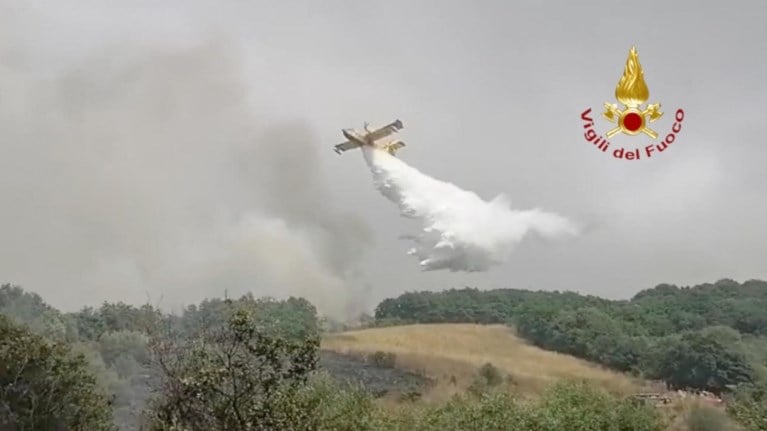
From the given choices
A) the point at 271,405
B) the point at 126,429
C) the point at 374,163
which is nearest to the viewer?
the point at 271,405

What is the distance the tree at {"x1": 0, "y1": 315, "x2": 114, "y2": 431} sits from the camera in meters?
45.4

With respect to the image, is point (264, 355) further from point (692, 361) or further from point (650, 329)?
point (650, 329)

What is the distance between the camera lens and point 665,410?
6034 centimetres

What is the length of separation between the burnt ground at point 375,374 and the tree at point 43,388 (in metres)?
22.2

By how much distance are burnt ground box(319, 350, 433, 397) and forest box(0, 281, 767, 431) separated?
3.54m

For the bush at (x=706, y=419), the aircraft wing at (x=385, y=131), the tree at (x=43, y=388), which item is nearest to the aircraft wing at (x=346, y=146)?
the aircraft wing at (x=385, y=131)

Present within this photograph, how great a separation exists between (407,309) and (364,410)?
2454 inches

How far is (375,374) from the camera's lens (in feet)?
245

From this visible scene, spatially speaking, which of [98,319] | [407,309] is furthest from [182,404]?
[98,319]

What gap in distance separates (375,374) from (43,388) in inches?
1306

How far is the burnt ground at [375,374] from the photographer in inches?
2652

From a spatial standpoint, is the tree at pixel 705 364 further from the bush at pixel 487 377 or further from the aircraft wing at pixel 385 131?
the aircraft wing at pixel 385 131

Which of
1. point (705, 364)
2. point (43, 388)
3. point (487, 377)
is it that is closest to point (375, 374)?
point (487, 377)

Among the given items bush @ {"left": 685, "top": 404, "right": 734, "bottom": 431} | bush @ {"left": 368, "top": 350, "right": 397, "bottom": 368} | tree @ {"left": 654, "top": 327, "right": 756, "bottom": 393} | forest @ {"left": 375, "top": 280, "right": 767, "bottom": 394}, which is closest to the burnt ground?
bush @ {"left": 368, "top": 350, "right": 397, "bottom": 368}
